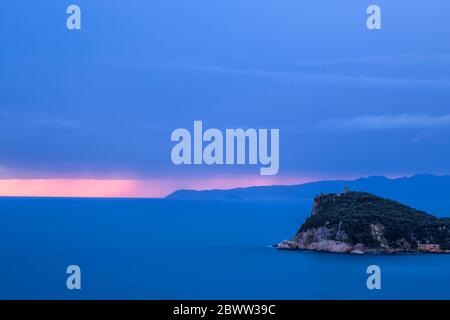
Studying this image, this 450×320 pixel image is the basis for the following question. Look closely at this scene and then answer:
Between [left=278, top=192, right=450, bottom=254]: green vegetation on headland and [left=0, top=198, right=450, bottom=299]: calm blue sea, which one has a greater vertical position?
[left=278, top=192, right=450, bottom=254]: green vegetation on headland

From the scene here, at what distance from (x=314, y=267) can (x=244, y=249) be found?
2.83 meters

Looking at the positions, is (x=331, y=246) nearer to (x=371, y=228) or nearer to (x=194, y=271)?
(x=371, y=228)

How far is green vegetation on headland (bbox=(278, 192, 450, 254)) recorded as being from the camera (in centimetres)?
1848

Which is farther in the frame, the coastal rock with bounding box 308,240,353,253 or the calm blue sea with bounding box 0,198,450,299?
the coastal rock with bounding box 308,240,353,253

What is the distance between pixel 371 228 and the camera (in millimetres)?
18734

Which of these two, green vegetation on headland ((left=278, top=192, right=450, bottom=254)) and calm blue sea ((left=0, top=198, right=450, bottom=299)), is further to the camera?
green vegetation on headland ((left=278, top=192, right=450, bottom=254))

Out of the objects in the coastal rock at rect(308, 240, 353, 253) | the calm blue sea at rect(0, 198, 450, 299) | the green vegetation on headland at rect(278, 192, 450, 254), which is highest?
the green vegetation on headland at rect(278, 192, 450, 254)

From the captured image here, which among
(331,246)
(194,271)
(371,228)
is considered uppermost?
(371,228)

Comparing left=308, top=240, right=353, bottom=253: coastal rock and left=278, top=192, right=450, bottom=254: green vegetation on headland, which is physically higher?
left=278, top=192, right=450, bottom=254: green vegetation on headland

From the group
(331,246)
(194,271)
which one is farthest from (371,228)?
(194,271)

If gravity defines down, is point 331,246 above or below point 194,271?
above

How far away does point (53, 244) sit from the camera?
48.5 feet
